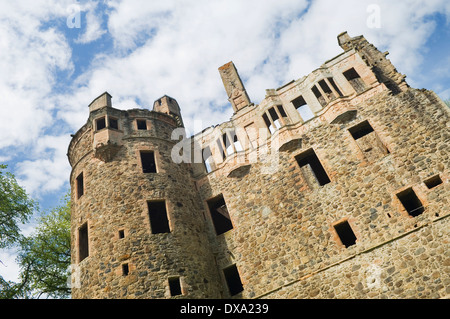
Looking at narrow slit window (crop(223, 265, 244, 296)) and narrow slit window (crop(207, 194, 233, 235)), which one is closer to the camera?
narrow slit window (crop(223, 265, 244, 296))

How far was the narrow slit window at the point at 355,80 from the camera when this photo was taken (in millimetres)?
17250

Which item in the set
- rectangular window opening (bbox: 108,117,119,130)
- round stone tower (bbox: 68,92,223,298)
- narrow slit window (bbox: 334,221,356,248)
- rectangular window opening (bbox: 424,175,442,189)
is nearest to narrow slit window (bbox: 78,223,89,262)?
round stone tower (bbox: 68,92,223,298)

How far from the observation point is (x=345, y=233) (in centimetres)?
1492

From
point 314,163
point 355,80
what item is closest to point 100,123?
point 314,163

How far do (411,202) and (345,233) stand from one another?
3.29 meters

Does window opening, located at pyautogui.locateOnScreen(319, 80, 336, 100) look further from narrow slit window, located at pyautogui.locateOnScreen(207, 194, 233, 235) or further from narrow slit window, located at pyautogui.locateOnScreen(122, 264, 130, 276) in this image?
narrow slit window, located at pyautogui.locateOnScreen(122, 264, 130, 276)

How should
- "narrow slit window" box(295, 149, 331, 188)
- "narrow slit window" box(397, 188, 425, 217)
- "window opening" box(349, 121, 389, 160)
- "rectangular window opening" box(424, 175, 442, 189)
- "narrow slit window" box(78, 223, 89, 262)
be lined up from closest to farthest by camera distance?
"rectangular window opening" box(424, 175, 442, 189) < "narrow slit window" box(397, 188, 425, 217) < "window opening" box(349, 121, 389, 160) < "narrow slit window" box(78, 223, 89, 262) < "narrow slit window" box(295, 149, 331, 188)

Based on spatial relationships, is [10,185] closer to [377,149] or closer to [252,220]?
[252,220]

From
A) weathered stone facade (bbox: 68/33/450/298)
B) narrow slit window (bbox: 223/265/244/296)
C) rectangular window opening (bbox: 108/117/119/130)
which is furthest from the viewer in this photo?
rectangular window opening (bbox: 108/117/119/130)

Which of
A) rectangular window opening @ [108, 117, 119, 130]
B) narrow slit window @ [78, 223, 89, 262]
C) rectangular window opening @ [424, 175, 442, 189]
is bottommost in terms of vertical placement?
rectangular window opening @ [424, 175, 442, 189]

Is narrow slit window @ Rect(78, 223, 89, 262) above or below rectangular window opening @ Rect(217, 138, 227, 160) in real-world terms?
below

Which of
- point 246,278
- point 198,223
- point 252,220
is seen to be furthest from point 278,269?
point 198,223

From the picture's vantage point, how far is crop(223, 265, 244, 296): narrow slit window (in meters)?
16.0

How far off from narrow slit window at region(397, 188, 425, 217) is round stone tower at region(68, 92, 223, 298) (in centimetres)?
955
